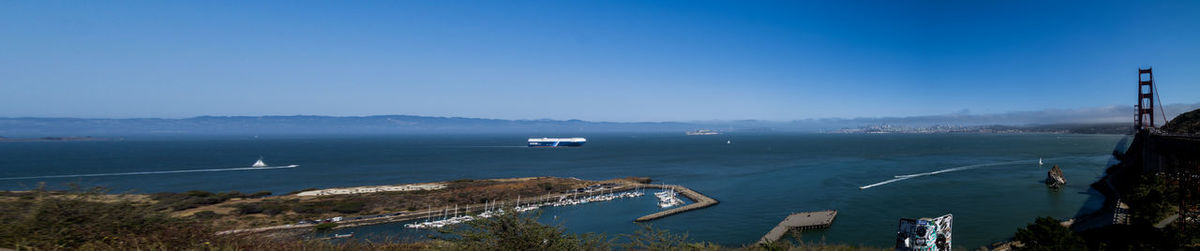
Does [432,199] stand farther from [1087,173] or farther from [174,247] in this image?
[1087,173]

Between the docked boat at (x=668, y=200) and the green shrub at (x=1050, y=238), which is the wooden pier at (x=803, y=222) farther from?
the green shrub at (x=1050, y=238)

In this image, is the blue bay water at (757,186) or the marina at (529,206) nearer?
the blue bay water at (757,186)

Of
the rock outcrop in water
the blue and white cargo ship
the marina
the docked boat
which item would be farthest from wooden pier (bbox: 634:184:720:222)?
the blue and white cargo ship

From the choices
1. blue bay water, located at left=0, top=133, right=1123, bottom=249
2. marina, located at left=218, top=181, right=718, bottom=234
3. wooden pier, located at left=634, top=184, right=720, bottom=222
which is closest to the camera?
blue bay water, located at left=0, top=133, right=1123, bottom=249

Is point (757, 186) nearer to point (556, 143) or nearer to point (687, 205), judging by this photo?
point (687, 205)

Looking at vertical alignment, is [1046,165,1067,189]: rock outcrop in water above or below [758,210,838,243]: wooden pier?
above

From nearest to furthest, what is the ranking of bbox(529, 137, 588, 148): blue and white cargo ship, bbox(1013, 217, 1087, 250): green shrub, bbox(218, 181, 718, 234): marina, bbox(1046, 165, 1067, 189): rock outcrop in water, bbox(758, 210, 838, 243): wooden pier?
bbox(1013, 217, 1087, 250): green shrub, bbox(758, 210, 838, 243): wooden pier, bbox(218, 181, 718, 234): marina, bbox(1046, 165, 1067, 189): rock outcrop in water, bbox(529, 137, 588, 148): blue and white cargo ship

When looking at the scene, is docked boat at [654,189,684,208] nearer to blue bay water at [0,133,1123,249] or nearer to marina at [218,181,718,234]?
marina at [218,181,718,234]

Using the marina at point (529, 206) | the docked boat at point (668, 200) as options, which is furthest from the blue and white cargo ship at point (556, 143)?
the docked boat at point (668, 200)

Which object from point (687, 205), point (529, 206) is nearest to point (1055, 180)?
point (687, 205)

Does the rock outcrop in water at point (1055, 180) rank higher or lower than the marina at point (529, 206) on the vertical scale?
higher
